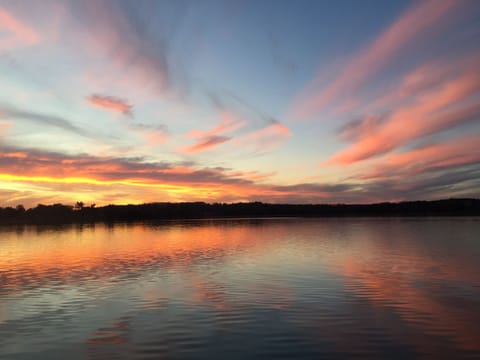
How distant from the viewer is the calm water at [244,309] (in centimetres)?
1548

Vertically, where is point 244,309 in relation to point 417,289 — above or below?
below

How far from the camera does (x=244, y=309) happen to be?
21297 millimetres

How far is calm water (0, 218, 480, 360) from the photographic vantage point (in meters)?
15.5

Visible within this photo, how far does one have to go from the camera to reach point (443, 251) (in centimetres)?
4644

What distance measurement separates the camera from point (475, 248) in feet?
160

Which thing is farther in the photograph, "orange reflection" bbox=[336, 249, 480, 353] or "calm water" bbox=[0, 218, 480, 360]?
"orange reflection" bbox=[336, 249, 480, 353]

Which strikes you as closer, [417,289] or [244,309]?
[244,309]

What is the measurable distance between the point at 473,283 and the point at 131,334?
2330 cm

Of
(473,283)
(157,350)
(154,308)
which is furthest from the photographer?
(473,283)

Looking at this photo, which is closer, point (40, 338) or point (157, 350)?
Answer: point (157, 350)

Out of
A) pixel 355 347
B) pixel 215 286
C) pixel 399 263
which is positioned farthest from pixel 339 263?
pixel 355 347

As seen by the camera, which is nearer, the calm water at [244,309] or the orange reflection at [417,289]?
the calm water at [244,309]

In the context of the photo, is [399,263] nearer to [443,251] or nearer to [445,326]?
[443,251]

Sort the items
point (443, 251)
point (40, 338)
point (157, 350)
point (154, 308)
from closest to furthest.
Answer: point (157, 350) → point (40, 338) → point (154, 308) → point (443, 251)
